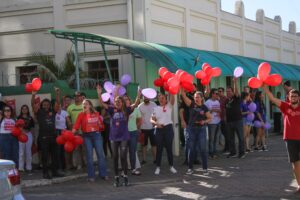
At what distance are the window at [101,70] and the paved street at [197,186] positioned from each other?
22.3 feet

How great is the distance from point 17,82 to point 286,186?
1324 centimetres

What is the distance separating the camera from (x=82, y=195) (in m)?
9.51

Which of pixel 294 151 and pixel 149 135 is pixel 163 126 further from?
pixel 294 151

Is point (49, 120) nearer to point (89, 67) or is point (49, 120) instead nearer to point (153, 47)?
point (153, 47)

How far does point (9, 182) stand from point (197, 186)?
15.1 feet

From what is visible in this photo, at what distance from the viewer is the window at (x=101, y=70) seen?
1892cm

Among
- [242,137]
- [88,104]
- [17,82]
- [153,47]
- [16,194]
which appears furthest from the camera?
[17,82]

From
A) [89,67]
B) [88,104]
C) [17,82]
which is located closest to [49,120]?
[88,104]

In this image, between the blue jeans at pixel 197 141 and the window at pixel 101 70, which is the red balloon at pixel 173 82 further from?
the window at pixel 101 70

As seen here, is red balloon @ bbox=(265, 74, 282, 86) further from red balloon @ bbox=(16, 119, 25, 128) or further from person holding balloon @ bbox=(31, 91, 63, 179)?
red balloon @ bbox=(16, 119, 25, 128)

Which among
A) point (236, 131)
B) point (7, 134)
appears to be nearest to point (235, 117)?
point (236, 131)

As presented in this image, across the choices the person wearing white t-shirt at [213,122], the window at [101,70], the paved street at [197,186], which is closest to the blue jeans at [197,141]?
the paved street at [197,186]

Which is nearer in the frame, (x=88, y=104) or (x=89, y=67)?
(x=88, y=104)

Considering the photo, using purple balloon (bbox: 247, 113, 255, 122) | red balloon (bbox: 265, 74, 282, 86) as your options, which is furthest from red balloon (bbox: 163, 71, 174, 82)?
purple balloon (bbox: 247, 113, 255, 122)
